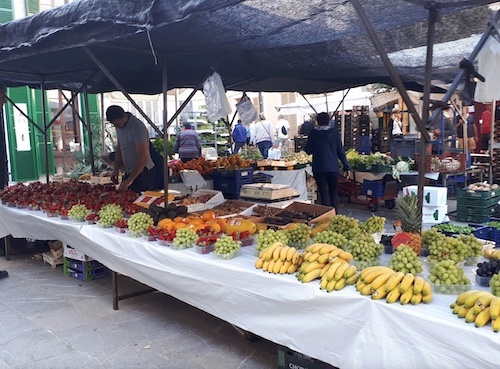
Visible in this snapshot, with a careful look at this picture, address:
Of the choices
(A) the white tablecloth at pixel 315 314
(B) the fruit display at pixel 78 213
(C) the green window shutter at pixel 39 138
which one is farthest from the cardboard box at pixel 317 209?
(C) the green window shutter at pixel 39 138

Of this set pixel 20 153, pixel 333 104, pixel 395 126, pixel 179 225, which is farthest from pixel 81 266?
pixel 333 104

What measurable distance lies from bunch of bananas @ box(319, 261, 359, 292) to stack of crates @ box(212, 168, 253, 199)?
5.51 metres

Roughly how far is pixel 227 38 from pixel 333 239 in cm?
214

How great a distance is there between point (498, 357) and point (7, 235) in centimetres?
614

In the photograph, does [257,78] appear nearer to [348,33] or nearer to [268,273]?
[348,33]

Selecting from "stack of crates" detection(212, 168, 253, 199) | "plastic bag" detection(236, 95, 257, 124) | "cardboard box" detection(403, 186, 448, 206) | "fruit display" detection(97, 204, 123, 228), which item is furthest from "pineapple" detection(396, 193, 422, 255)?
"plastic bag" detection(236, 95, 257, 124)

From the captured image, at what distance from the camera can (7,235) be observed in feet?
21.1

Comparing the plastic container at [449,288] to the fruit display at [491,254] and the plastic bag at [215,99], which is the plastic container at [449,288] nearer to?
the fruit display at [491,254]

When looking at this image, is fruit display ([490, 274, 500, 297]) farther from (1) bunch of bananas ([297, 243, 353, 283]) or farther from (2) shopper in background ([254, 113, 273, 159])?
(2) shopper in background ([254, 113, 273, 159])

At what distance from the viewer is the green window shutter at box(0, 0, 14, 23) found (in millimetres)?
12719

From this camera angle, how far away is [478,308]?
2.15 metres

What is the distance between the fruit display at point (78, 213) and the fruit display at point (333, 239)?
2653 mm

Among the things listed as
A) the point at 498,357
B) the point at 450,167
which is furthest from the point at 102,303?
the point at 450,167

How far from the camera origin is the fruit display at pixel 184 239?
3.71m
